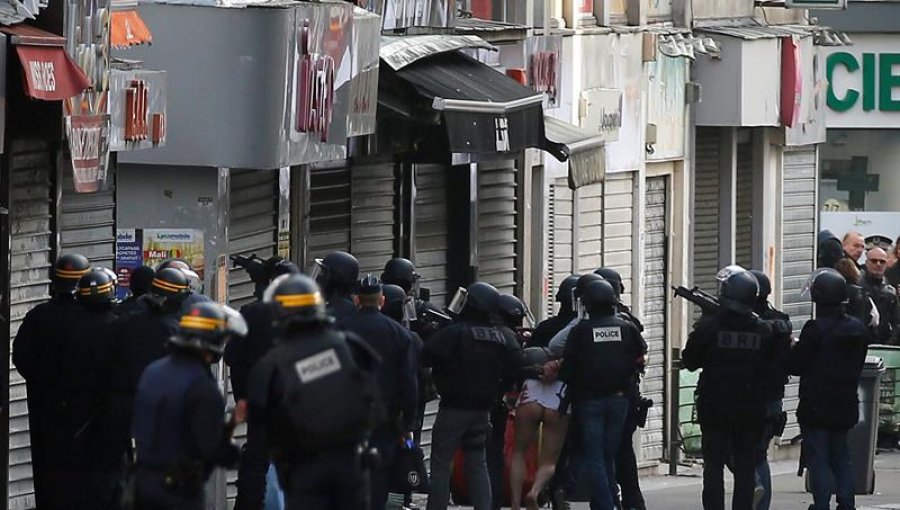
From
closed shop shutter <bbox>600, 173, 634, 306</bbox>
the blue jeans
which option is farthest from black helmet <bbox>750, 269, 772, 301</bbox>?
closed shop shutter <bbox>600, 173, 634, 306</bbox>

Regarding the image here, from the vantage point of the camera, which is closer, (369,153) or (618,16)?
(369,153)

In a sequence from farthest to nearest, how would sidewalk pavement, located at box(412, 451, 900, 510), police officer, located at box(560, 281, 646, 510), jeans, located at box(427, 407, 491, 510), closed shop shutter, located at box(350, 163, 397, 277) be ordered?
closed shop shutter, located at box(350, 163, 397, 277)
sidewalk pavement, located at box(412, 451, 900, 510)
police officer, located at box(560, 281, 646, 510)
jeans, located at box(427, 407, 491, 510)

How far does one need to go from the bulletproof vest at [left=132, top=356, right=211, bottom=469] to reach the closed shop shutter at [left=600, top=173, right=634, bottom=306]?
12713mm

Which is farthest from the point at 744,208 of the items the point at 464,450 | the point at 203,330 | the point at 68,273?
the point at 203,330

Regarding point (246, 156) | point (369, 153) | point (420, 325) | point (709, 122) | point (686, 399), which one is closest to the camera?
point (246, 156)

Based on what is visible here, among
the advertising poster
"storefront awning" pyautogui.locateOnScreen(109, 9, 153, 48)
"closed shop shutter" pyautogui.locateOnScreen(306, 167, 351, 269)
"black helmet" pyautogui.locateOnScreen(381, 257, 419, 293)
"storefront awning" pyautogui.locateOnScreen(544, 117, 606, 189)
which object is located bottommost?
"black helmet" pyautogui.locateOnScreen(381, 257, 419, 293)

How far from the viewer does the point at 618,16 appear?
76.4ft

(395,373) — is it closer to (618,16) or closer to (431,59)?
(431,59)

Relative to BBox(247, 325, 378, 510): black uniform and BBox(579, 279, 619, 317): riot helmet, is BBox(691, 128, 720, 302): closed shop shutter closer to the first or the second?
BBox(579, 279, 619, 317): riot helmet

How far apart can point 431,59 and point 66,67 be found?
5.84 m

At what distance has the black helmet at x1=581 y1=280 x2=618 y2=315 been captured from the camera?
50.5ft

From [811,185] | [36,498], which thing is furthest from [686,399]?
[36,498]

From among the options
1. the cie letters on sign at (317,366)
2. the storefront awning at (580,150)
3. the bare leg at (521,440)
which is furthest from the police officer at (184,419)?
the storefront awning at (580,150)

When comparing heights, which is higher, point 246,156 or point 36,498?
point 246,156
